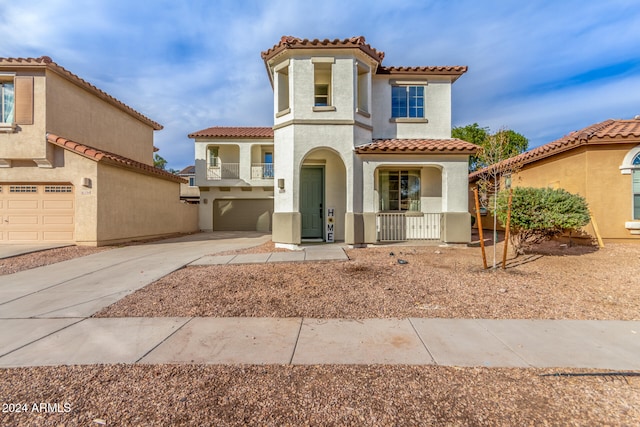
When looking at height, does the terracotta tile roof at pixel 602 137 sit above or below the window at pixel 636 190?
above

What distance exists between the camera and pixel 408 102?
11.1m

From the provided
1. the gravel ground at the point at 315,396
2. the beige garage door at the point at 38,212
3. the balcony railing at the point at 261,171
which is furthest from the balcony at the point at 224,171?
the gravel ground at the point at 315,396

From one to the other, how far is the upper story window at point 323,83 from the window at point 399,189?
3.40m

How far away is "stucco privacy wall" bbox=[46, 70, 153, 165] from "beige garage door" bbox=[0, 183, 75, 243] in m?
2.40

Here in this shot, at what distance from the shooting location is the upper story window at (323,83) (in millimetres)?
9625

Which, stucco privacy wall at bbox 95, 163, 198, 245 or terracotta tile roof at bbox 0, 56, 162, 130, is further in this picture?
stucco privacy wall at bbox 95, 163, 198, 245

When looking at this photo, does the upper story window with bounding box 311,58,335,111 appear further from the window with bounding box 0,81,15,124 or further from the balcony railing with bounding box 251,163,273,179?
the window with bounding box 0,81,15,124

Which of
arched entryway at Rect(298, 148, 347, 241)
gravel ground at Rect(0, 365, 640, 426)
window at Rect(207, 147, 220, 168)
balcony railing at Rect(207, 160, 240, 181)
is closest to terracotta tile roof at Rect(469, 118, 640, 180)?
arched entryway at Rect(298, 148, 347, 241)

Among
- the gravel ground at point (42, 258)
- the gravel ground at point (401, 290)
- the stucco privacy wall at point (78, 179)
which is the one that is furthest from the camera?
the stucco privacy wall at point (78, 179)

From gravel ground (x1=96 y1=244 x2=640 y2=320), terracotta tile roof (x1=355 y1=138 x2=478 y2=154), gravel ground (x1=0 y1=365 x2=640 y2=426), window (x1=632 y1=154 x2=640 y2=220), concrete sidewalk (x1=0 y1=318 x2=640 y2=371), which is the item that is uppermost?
terracotta tile roof (x1=355 y1=138 x2=478 y2=154)

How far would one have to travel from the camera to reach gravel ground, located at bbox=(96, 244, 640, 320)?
170 inches

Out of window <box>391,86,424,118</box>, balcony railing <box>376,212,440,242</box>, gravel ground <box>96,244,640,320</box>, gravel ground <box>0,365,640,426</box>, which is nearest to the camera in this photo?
gravel ground <box>0,365,640,426</box>

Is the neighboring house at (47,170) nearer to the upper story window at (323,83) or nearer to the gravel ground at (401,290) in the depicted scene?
the gravel ground at (401,290)

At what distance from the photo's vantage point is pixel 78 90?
12.1m
